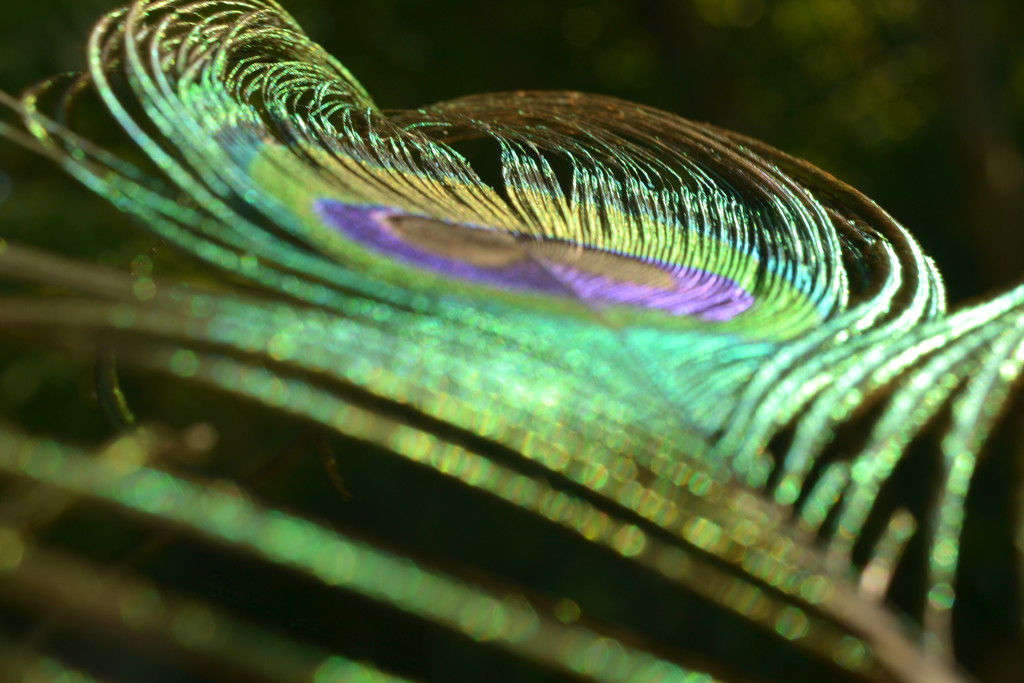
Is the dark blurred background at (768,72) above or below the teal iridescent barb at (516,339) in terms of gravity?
above

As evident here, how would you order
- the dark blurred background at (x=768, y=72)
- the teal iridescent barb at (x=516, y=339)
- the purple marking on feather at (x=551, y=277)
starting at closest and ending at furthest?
1. the teal iridescent barb at (x=516, y=339)
2. the purple marking on feather at (x=551, y=277)
3. the dark blurred background at (x=768, y=72)

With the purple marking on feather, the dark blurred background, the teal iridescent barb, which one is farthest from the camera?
the dark blurred background

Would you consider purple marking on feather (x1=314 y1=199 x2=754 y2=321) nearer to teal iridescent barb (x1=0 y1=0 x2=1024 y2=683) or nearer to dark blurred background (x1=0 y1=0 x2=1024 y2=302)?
teal iridescent barb (x1=0 y1=0 x2=1024 y2=683)

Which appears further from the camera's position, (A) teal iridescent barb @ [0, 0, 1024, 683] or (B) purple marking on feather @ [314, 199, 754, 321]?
(B) purple marking on feather @ [314, 199, 754, 321]

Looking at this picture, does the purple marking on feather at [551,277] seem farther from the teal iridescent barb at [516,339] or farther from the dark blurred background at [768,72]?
the dark blurred background at [768,72]

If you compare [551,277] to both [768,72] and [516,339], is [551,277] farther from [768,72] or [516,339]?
[768,72]

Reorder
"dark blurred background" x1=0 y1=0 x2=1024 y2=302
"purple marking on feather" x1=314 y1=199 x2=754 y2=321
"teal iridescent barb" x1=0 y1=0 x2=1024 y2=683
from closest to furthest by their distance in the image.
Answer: "teal iridescent barb" x1=0 y1=0 x2=1024 y2=683, "purple marking on feather" x1=314 y1=199 x2=754 y2=321, "dark blurred background" x1=0 y1=0 x2=1024 y2=302

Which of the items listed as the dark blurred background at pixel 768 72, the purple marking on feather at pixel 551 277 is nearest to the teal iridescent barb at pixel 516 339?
the purple marking on feather at pixel 551 277

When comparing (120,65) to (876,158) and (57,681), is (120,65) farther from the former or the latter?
(876,158)

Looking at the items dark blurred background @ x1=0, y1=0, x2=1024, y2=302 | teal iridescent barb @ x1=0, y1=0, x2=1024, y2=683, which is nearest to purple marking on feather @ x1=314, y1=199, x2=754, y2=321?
teal iridescent barb @ x1=0, y1=0, x2=1024, y2=683
